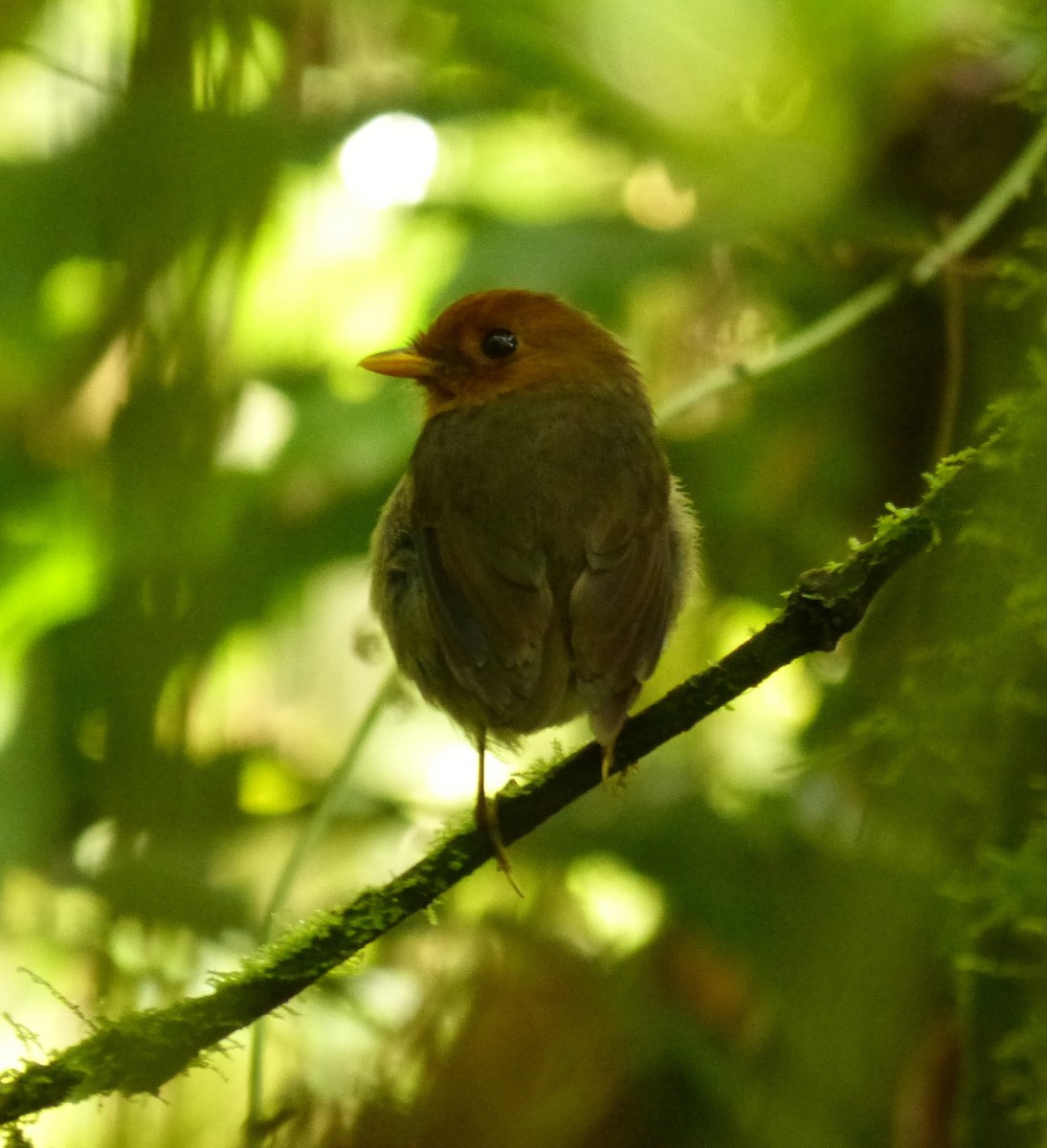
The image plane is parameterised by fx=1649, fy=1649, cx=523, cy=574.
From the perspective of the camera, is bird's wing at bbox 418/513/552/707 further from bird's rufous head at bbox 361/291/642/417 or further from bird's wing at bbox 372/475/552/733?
bird's rufous head at bbox 361/291/642/417

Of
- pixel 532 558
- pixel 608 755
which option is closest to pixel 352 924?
pixel 608 755

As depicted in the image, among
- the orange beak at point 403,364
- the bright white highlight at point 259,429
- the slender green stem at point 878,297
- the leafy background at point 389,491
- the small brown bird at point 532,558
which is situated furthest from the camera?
the orange beak at point 403,364

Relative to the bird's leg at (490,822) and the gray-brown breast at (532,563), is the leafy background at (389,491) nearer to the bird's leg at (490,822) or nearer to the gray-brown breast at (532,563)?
the gray-brown breast at (532,563)

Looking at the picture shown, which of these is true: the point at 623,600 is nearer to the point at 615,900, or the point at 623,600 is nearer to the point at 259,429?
the point at 615,900

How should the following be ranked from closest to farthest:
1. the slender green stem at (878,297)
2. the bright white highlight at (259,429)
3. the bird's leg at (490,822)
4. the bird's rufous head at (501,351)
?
the bird's leg at (490,822) → the slender green stem at (878,297) → the bright white highlight at (259,429) → the bird's rufous head at (501,351)

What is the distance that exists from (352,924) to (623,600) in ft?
3.06

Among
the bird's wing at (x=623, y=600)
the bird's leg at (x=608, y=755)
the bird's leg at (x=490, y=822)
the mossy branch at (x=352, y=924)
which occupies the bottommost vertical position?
the bird's wing at (x=623, y=600)

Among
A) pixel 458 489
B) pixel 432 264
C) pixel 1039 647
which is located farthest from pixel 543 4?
pixel 1039 647

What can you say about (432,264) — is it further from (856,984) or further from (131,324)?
(856,984)

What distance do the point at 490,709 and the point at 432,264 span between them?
1.93m

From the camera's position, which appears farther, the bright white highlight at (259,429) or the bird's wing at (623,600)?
the bright white highlight at (259,429)

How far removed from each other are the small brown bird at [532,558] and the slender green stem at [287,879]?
16 centimetres

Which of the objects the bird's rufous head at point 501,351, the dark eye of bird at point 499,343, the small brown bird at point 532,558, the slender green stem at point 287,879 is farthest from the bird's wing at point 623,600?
the dark eye of bird at point 499,343

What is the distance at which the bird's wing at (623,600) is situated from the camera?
2.62 meters
